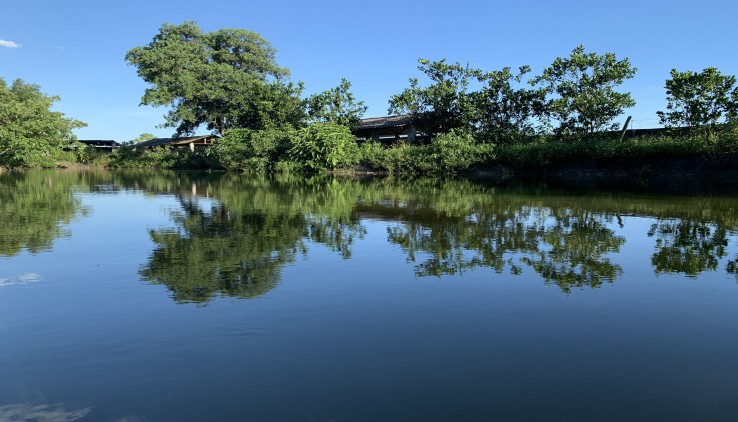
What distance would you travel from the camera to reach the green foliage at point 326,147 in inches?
1518

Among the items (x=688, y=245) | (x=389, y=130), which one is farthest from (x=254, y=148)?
(x=688, y=245)

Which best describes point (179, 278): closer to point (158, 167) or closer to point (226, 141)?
point (226, 141)

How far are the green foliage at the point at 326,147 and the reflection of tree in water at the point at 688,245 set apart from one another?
28.9 meters

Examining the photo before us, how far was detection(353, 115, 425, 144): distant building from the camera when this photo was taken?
4075 centimetres

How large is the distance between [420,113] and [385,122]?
18.7ft

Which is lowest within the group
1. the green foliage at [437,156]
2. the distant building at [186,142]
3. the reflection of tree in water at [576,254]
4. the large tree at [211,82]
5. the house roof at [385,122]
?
the reflection of tree in water at [576,254]

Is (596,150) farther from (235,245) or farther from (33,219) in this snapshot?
(33,219)

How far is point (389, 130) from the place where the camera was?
4378 centimetres

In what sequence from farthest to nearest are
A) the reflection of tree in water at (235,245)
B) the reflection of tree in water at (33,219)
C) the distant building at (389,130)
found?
the distant building at (389,130), the reflection of tree in water at (33,219), the reflection of tree in water at (235,245)

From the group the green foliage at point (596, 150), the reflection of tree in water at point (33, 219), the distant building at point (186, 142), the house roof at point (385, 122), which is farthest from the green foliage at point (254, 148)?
the reflection of tree in water at point (33, 219)

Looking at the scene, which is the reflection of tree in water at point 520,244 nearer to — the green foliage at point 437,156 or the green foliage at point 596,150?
the green foliage at point 596,150

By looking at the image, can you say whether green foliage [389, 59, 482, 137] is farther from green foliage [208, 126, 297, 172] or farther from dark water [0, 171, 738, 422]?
dark water [0, 171, 738, 422]

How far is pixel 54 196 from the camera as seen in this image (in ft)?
61.6

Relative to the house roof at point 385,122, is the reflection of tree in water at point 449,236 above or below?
below
